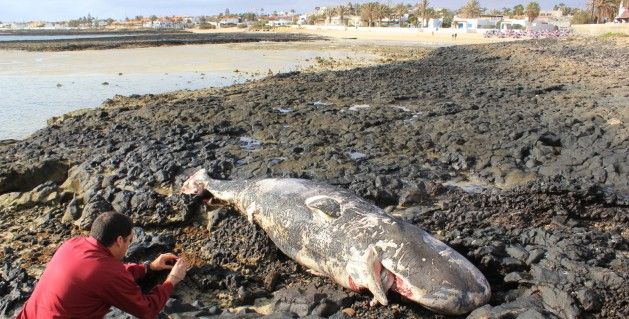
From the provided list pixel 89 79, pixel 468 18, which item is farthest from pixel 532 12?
pixel 89 79

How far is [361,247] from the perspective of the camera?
564 centimetres

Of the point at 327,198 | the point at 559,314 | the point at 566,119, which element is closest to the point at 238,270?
the point at 327,198

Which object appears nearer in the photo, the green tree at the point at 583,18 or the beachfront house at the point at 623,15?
the beachfront house at the point at 623,15

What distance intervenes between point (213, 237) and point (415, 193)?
3.03 m

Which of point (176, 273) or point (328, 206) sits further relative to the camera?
point (328, 206)

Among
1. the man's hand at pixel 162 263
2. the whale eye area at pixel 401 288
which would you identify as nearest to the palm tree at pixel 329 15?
the whale eye area at pixel 401 288

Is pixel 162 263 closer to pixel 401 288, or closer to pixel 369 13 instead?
pixel 401 288

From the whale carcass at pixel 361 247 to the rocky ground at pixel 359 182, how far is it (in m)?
0.20

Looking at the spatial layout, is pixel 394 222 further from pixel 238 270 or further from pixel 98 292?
pixel 98 292

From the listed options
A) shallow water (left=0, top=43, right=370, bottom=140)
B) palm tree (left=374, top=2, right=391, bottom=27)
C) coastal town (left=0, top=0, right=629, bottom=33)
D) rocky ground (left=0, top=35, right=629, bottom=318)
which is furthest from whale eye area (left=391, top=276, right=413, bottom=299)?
palm tree (left=374, top=2, right=391, bottom=27)

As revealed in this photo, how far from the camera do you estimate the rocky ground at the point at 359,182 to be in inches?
221

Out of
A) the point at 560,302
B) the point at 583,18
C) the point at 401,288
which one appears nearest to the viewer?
the point at 560,302

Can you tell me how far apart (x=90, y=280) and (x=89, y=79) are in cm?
2758

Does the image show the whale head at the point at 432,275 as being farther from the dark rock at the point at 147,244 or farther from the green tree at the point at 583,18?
the green tree at the point at 583,18
